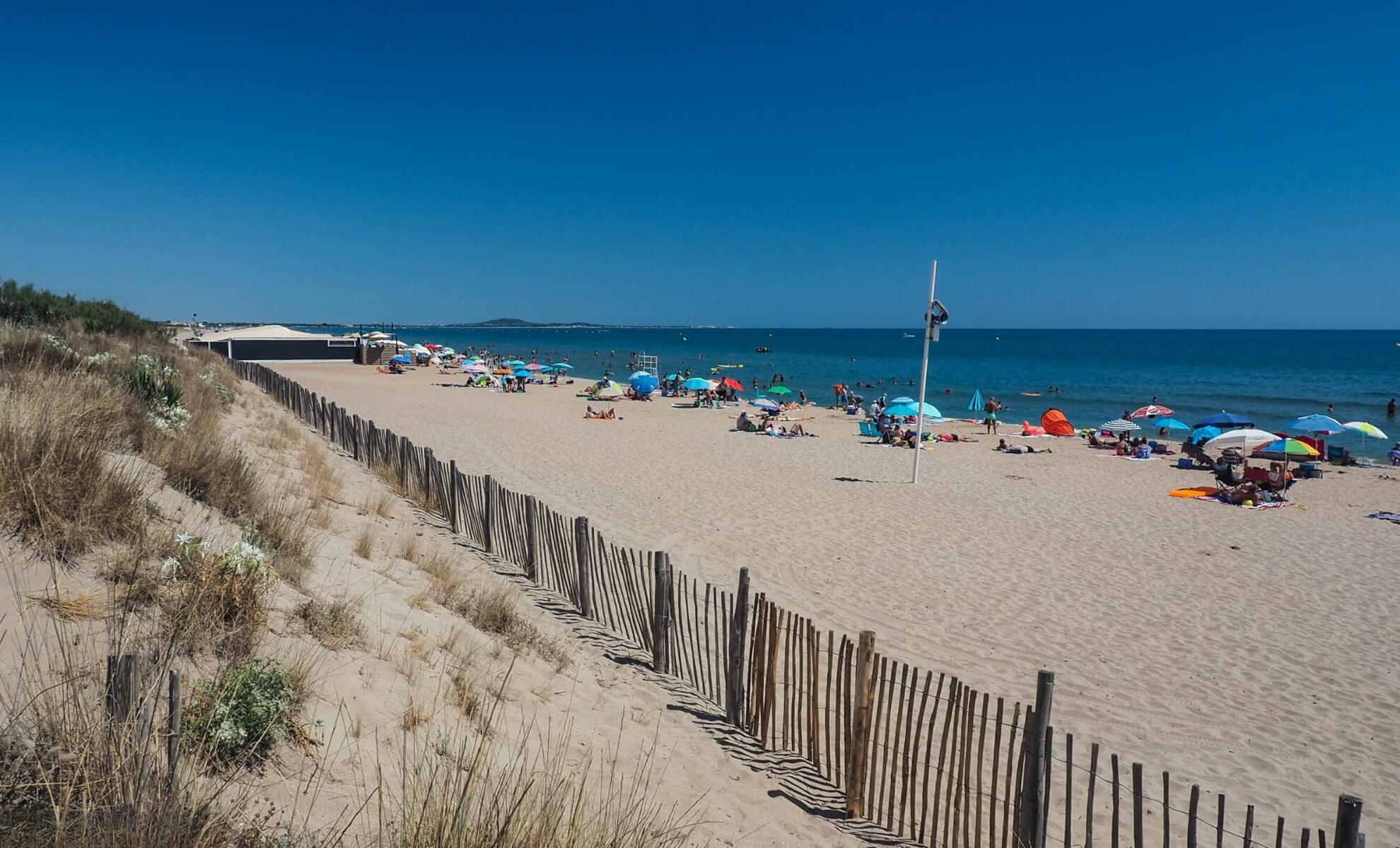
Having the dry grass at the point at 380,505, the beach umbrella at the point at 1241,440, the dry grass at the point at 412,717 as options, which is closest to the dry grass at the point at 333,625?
the dry grass at the point at 412,717

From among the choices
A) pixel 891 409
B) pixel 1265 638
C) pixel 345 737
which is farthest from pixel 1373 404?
pixel 345 737

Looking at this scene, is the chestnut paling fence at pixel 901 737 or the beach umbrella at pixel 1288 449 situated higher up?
A: the beach umbrella at pixel 1288 449

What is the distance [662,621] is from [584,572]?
134 centimetres

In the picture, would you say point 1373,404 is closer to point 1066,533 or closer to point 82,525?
point 1066,533

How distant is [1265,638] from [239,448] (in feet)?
34.2

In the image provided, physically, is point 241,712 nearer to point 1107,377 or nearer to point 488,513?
point 488,513

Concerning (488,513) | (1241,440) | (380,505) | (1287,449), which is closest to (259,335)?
(380,505)

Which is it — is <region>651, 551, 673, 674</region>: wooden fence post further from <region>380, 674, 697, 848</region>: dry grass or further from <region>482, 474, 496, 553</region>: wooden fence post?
<region>482, 474, 496, 553</region>: wooden fence post

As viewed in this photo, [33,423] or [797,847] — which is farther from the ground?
[33,423]

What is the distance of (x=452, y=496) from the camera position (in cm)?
1003

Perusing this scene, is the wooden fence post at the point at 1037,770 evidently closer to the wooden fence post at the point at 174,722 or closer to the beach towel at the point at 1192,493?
the wooden fence post at the point at 174,722

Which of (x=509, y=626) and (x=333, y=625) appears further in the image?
(x=509, y=626)

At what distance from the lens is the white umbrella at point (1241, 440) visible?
18.5m

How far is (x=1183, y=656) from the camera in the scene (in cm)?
718
